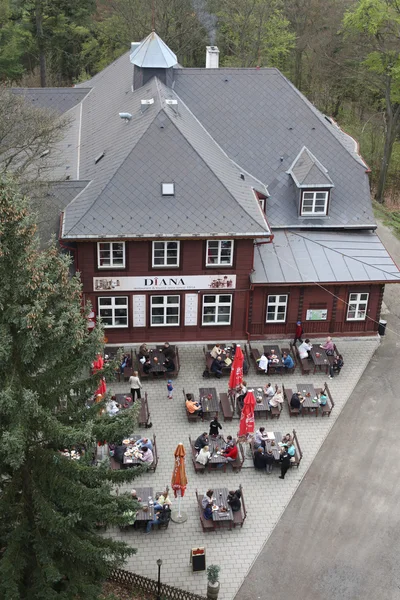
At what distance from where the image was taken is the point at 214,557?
23.2 metres

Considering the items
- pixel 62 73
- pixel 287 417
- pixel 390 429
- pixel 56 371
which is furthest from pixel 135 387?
pixel 62 73

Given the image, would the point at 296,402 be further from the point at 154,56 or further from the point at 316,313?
the point at 154,56

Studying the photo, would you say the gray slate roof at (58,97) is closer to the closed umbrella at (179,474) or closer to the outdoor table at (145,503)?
the outdoor table at (145,503)

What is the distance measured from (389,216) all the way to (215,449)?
27367 mm

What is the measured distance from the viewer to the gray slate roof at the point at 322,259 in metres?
32.9

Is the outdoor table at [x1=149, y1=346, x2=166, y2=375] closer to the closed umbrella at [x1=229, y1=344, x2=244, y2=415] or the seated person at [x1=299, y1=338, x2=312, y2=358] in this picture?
the closed umbrella at [x1=229, y1=344, x2=244, y2=415]

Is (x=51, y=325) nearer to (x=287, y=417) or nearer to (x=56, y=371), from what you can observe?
(x=56, y=371)

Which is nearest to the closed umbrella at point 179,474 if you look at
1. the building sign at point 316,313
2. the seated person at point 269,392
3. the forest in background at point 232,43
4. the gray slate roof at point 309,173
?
the seated person at point 269,392

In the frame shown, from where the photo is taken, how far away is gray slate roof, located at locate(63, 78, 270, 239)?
30812 millimetres

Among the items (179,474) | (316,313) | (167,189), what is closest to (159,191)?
(167,189)

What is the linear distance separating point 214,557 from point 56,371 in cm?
929

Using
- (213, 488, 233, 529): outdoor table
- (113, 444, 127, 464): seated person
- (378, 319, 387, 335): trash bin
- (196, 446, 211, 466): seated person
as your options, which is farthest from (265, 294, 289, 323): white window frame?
(213, 488, 233, 529): outdoor table

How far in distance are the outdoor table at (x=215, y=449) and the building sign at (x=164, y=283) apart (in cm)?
748

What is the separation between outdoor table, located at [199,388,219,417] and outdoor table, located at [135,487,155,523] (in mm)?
5084
